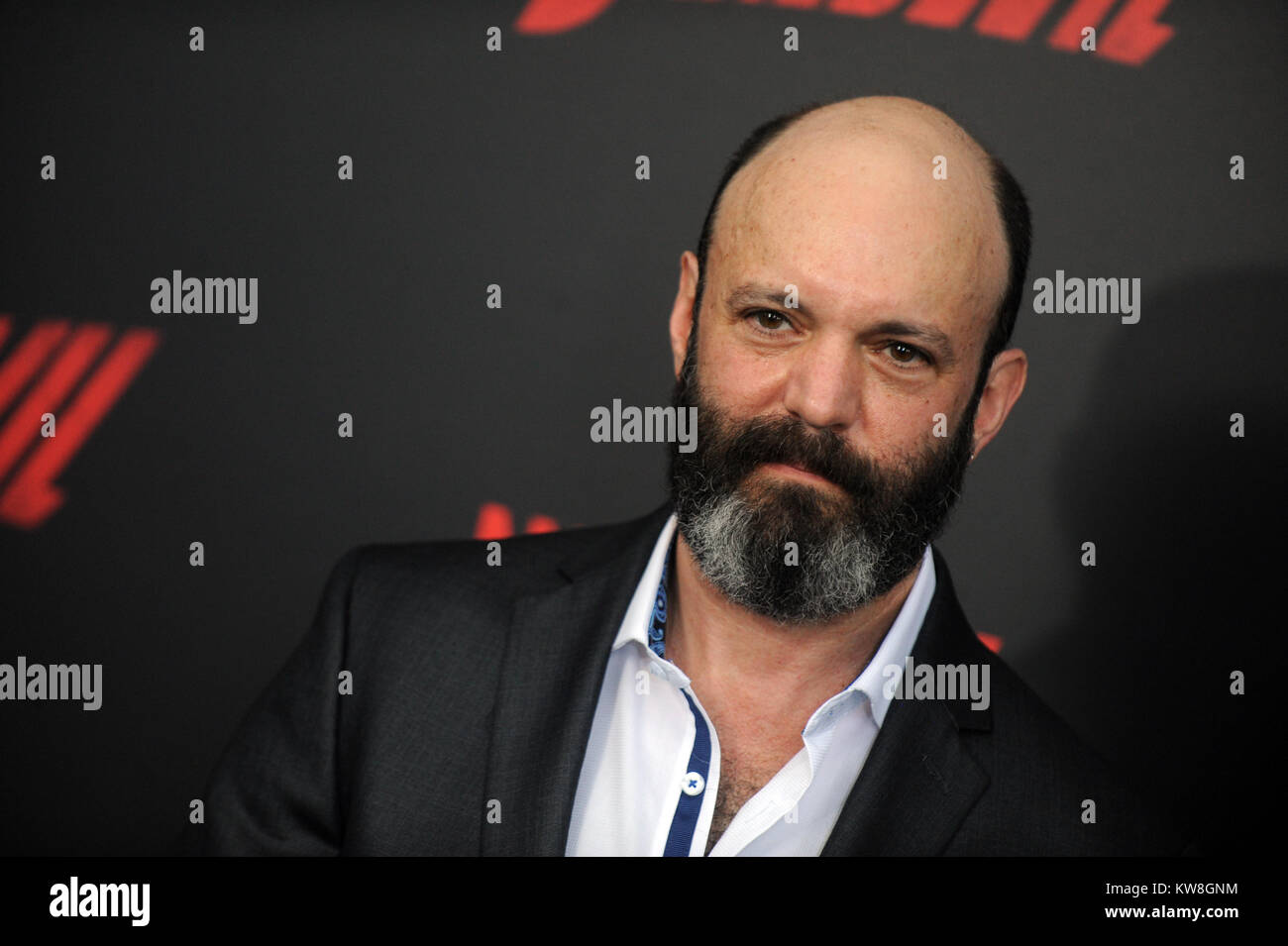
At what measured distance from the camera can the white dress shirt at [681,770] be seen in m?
2.00

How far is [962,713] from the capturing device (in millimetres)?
2074

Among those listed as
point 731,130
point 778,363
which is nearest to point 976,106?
point 731,130

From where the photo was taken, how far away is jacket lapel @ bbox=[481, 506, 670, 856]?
1956 millimetres

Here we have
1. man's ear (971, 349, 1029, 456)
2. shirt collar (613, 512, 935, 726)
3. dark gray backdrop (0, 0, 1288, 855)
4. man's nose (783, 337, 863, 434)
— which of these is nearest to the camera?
man's nose (783, 337, 863, 434)

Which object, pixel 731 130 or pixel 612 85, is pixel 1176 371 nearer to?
pixel 731 130

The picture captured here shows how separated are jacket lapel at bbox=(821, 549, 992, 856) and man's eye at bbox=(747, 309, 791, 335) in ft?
1.97

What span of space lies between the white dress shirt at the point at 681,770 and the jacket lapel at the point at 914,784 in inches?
2.4

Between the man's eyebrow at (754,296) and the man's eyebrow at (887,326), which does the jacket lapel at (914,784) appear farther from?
the man's eyebrow at (754,296)

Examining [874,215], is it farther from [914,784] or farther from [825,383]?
[914,784]

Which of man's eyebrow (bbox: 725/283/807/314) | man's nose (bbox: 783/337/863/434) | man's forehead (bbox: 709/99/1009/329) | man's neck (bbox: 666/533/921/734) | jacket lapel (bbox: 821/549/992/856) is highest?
man's forehead (bbox: 709/99/1009/329)

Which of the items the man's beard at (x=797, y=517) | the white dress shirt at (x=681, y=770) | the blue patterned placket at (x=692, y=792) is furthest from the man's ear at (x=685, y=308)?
the blue patterned placket at (x=692, y=792)

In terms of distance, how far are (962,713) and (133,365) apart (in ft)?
6.31

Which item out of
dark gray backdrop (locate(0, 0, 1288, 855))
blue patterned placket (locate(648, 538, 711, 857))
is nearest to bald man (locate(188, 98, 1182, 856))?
blue patterned placket (locate(648, 538, 711, 857))

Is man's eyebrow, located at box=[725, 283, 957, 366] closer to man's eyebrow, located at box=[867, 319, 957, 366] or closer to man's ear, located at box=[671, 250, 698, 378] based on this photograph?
man's eyebrow, located at box=[867, 319, 957, 366]
